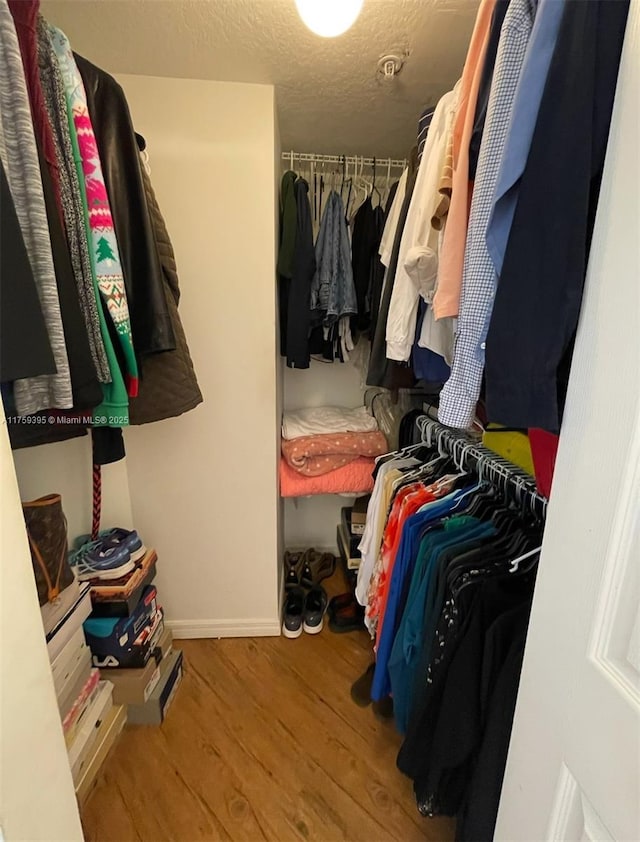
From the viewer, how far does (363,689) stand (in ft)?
5.08

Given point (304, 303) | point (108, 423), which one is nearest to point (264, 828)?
point (108, 423)

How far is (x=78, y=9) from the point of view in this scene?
1.09m

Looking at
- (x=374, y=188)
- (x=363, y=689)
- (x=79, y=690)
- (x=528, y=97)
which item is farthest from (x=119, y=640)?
(x=374, y=188)

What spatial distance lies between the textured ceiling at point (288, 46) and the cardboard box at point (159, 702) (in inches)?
81.2

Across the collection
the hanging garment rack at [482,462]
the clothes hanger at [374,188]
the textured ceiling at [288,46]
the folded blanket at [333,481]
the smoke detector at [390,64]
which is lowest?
the folded blanket at [333,481]

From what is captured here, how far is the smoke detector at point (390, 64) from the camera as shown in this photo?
1.21 metres

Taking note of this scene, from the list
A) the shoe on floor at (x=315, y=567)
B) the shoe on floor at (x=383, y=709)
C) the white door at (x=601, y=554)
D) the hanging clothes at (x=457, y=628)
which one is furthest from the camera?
the shoe on floor at (x=315, y=567)

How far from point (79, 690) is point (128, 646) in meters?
0.17

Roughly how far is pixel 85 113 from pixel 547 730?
131 centimetres

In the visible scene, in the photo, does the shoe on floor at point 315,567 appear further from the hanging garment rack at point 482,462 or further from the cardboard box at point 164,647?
the hanging garment rack at point 482,462

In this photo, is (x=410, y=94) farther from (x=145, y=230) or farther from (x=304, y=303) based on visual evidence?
(x=145, y=230)

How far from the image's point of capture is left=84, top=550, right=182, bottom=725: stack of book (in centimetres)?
135

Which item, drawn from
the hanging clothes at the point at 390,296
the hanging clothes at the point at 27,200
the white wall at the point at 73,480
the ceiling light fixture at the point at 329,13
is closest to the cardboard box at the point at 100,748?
the white wall at the point at 73,480

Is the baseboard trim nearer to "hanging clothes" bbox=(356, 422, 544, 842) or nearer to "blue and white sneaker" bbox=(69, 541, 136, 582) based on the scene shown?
"blue and white sneaker" bbox=(69, 541, 136, 582)
